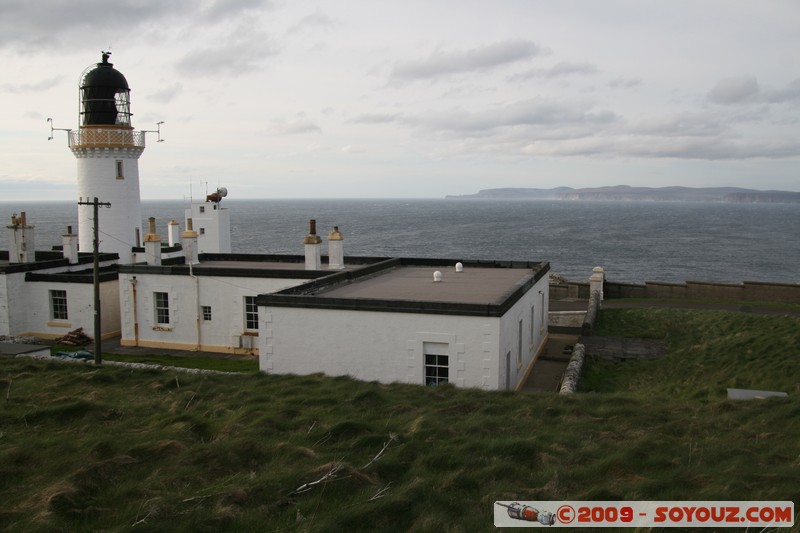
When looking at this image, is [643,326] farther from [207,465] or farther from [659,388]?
[207,465]

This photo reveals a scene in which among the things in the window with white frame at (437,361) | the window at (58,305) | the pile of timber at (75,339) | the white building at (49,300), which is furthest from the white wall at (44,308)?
the window with white frame at (437,361)

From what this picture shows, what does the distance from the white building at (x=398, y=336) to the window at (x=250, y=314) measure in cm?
491

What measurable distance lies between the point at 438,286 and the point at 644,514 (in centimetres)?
1474

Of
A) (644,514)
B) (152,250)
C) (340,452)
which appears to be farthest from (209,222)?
(644,514)

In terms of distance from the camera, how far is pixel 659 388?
66.4 ft

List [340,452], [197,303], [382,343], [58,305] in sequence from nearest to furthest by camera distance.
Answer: [340,452], [382,343], [197,303], [58,305]

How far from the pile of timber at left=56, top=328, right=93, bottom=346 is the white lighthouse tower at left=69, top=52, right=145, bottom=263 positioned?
7.89 metres

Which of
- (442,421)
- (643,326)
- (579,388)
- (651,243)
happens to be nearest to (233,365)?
(579,388)

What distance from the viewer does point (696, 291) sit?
1378 inches

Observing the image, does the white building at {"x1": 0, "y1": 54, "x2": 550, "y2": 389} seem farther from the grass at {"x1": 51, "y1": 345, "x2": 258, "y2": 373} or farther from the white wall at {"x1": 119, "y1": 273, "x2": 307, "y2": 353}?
the grass at {"x1": 51, "y1": 345, "x2": 258, "y2": 373}

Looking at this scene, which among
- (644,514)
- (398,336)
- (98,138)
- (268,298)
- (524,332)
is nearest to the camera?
(644,514)

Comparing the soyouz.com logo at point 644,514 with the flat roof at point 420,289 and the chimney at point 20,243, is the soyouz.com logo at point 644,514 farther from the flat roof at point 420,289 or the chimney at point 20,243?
the chimney at point 20,243

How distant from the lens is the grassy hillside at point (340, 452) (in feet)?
24.2

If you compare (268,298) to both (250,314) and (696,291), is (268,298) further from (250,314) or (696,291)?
(696,291)
